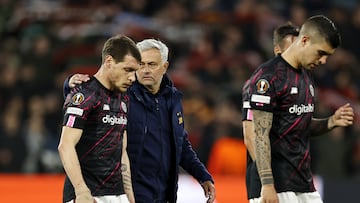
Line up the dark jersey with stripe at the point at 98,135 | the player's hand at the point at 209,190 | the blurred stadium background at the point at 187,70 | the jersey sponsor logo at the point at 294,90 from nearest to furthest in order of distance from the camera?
the dark jersey with stripe at the point at 98,135 → the jersey sponsor logo at the point at 294,90 → the player's hand at the point at 209,190 → the blurred stadium background at the point at 187,70

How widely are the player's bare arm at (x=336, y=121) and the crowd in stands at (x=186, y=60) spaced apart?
4.07m

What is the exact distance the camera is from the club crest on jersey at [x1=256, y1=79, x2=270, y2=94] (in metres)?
5.93

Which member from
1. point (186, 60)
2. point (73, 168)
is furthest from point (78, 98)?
point (186, 60)

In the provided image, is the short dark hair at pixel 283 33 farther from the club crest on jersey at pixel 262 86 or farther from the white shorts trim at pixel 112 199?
the white shorts trim at pixel 112 199

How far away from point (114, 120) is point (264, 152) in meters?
0.94

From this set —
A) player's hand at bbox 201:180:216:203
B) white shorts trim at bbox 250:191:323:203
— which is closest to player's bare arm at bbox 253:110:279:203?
white shorts trim at bbox 250:191:323:203

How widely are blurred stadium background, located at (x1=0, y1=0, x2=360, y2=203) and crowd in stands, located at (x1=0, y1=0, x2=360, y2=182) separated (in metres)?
0.01

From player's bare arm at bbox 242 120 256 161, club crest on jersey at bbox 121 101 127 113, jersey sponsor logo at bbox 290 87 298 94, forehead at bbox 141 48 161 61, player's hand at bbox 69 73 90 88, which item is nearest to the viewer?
player's hand at bbox 69 73 90 88

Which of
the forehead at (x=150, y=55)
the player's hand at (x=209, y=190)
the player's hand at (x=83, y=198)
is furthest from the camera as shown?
the player's hand at (x=209, y=190)

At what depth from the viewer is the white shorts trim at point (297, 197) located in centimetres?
605

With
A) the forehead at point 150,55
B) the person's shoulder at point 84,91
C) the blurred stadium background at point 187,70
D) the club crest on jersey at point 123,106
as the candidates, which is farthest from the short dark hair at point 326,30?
the blurred stadium background at point 187,70

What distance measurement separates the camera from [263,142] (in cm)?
590

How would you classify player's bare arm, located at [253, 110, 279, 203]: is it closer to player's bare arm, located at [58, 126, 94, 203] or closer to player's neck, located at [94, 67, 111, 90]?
player's neck, located at [94, 67, 111, 90]

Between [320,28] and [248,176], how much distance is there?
1092 millimetres
